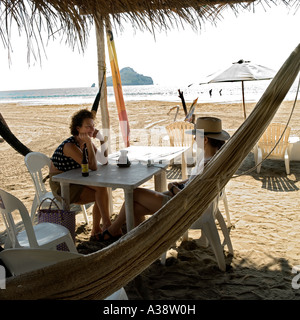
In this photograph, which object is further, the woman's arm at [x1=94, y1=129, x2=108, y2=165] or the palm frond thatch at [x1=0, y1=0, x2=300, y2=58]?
the woman's arm at [x1=94, y1=129, x2=108, y2=165]

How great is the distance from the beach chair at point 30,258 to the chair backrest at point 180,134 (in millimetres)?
3380

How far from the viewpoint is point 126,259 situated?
1.00m

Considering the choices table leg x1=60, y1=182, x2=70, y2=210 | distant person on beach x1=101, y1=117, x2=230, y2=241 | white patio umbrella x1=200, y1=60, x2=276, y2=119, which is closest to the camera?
distant person on beach x1=101, y1=117, x2=230, y2=241

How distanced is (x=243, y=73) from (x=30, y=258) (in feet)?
12.8

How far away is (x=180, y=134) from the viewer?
14.3 ft

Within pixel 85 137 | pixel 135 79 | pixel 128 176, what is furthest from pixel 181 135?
pixel 135 79

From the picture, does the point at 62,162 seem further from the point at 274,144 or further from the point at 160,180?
the point at 274,144

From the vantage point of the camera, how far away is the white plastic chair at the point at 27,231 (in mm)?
1543

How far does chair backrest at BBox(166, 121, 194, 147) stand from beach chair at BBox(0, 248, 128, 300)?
11.1 ft

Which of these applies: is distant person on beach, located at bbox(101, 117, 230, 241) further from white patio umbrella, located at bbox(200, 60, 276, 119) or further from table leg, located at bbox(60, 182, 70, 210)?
white patio umbrella, located at bbox(200, 60, 276, 119)

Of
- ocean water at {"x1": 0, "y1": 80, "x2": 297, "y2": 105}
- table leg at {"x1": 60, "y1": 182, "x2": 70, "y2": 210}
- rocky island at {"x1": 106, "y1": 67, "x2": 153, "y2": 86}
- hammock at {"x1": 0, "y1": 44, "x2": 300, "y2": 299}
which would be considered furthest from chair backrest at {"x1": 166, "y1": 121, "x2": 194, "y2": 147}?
rocky island at {"x1": 106, "y1": 67, "x2": 153, "y2": 86}

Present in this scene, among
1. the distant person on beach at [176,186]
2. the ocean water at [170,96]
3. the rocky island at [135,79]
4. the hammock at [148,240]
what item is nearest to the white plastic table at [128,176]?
the distant person on beach at [176,186]

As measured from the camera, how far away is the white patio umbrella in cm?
411
